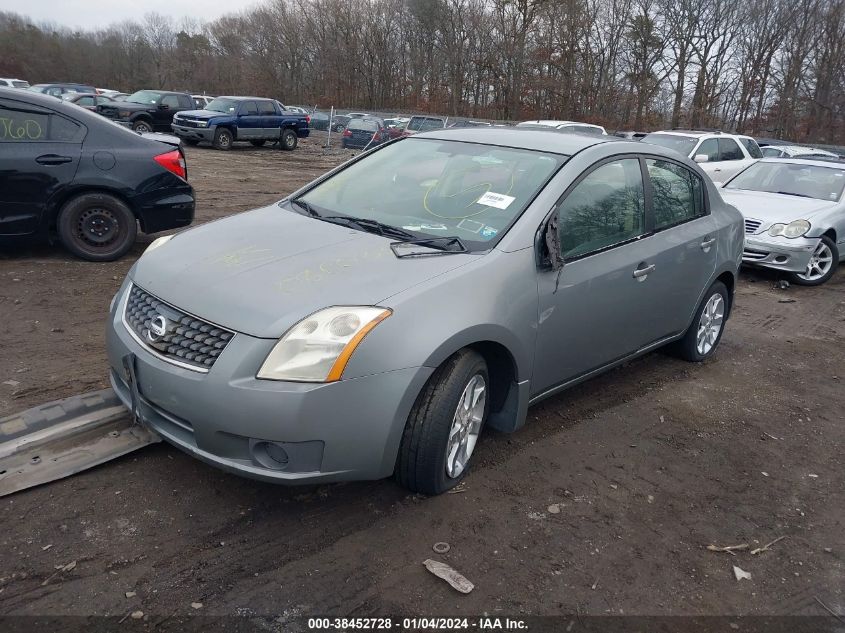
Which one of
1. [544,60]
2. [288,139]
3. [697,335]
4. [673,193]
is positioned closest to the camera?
[673,193]

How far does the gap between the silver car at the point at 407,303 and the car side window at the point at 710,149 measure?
10.00 m

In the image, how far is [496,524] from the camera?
3.13 meters

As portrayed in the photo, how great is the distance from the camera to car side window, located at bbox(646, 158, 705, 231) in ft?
14.6

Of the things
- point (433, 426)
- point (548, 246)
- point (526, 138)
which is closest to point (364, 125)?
point (526, 138)

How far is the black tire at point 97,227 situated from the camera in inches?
256

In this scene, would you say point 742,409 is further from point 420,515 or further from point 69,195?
point 69,195

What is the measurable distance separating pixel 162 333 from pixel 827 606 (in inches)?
119

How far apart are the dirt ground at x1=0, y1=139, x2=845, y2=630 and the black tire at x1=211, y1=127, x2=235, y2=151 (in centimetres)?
1907

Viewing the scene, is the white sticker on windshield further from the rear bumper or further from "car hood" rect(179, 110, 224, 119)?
"car hood" rect(179, 110, 224, 119)

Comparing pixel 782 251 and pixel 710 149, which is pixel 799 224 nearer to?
pixel 782 251

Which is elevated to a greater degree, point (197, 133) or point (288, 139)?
point (197, 133)

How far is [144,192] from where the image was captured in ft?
22.2

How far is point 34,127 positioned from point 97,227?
1042 mm

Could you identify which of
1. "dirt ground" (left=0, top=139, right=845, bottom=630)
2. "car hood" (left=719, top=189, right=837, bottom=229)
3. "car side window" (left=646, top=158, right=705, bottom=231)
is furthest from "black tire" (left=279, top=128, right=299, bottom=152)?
"car side window" (left=646, top=158, right=705, bottom=231)
